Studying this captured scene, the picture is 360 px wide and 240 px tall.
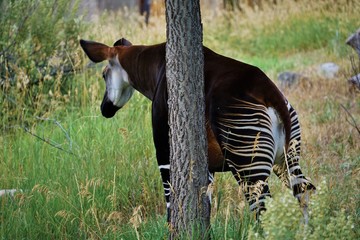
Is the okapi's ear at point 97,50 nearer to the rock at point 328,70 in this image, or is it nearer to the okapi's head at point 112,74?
the okapi's head at point 112,74

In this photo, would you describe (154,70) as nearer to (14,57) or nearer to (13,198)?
(13,198)

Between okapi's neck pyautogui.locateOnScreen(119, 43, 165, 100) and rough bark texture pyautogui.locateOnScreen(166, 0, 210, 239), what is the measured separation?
2.01ft

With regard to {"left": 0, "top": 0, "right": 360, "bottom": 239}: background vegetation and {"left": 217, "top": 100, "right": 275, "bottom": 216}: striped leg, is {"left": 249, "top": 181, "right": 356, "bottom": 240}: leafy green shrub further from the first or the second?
{"left": 217, "top": 100, "right": 275, "bottom": 216}: striped leg

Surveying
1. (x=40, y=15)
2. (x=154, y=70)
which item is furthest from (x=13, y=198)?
(x=40, y=15)

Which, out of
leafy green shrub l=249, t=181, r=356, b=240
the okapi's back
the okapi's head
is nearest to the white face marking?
the okapi's head

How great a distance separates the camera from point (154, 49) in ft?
15.7

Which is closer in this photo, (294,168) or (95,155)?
(294,168)

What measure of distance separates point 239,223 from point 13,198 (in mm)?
1517

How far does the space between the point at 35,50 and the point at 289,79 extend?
3779mm

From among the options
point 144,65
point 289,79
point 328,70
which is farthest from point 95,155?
point 328,70

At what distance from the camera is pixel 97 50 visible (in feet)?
16.8

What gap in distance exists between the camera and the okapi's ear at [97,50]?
5.07 meters

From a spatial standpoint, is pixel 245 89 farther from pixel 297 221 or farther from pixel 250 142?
pixel 297 221

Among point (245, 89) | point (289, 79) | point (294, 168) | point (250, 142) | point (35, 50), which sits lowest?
point (294, 168)
